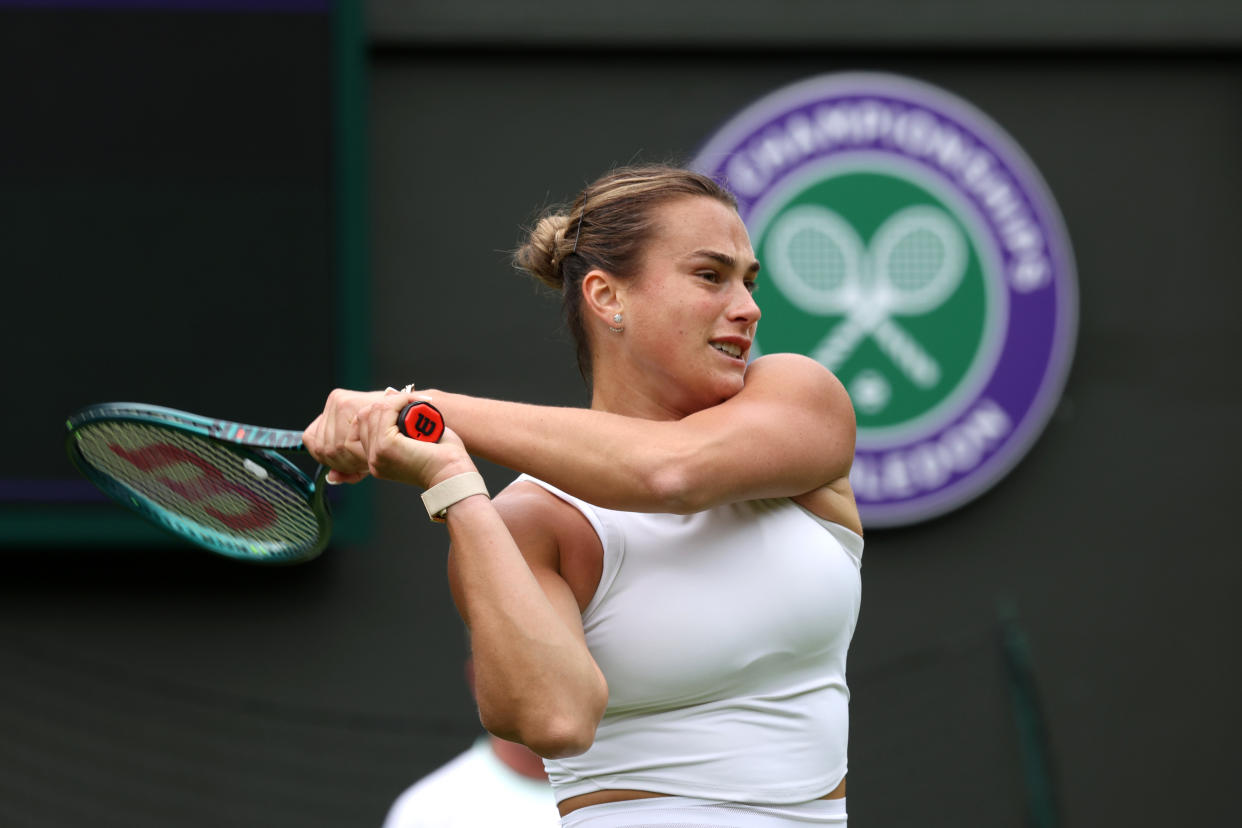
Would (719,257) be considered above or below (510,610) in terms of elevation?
above

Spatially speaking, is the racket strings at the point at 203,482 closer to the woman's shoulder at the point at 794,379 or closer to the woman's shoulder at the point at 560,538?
the woman's shoulder at the point at 560,538

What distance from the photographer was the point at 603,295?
2043 millimetres

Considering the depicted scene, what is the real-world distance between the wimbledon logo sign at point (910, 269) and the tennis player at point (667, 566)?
3257 mm

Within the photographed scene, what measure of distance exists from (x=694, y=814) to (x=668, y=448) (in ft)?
1.41

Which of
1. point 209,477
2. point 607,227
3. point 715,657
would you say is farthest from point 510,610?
point 209,477

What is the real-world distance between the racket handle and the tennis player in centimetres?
2

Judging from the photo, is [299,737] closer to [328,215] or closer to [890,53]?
[328,215]

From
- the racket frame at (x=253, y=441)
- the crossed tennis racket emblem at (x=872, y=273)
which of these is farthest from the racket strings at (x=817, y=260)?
the racket frame at (x=253, y=441)

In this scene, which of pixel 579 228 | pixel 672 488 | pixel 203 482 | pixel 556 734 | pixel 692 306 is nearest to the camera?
pixel 556 734

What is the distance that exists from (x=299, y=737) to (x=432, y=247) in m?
1.69

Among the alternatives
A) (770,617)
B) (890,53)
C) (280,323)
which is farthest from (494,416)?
(890,53)

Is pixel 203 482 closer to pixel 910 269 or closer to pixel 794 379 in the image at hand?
pixel 794 379

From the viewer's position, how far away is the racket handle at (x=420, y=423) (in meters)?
1.82

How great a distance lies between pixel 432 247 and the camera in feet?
17.2
